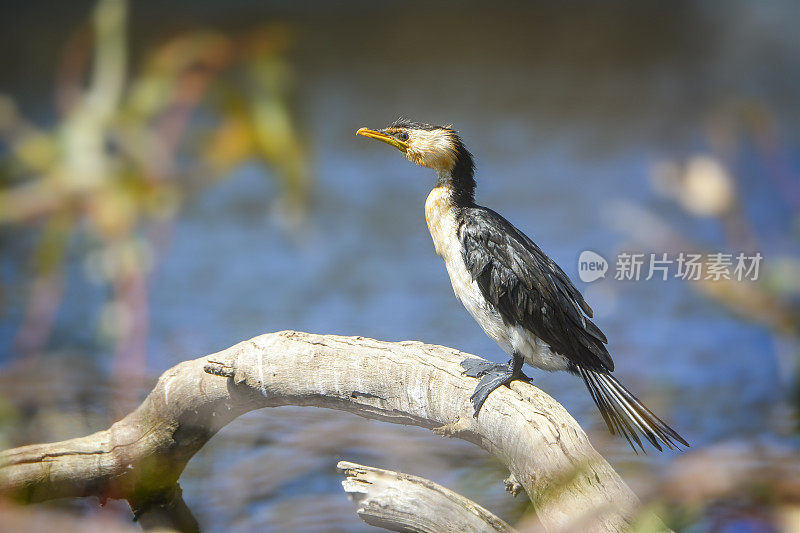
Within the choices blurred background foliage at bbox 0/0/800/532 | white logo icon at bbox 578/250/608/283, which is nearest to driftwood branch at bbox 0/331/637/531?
white logo icon at bbox 578/250/608/283

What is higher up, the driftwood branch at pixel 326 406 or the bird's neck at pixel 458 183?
the bird's neck at pixel 458 183

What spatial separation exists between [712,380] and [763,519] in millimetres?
1185

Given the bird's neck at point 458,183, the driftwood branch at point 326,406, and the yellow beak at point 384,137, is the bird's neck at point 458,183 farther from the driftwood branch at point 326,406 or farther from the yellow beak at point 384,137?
the driftwood branch at point 326,406

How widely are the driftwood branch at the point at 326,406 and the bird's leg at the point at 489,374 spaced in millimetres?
12

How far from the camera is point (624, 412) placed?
3.07 ft

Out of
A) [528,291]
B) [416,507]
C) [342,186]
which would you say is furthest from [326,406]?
[342,186]

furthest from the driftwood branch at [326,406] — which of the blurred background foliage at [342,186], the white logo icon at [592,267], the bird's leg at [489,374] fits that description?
the blurred background foliage at [342,186]

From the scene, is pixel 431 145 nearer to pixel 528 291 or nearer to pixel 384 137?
pixel 384 137

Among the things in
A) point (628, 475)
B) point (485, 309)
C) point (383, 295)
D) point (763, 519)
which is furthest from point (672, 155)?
point (485, 309)

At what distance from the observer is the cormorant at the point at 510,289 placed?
931 millimetres

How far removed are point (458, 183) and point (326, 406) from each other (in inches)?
15.1

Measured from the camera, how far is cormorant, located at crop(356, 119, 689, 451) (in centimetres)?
93

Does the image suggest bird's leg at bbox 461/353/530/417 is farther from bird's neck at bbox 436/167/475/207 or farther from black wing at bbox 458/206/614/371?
bird's neck at bbox 436/167/475/207

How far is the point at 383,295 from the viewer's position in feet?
8.44
